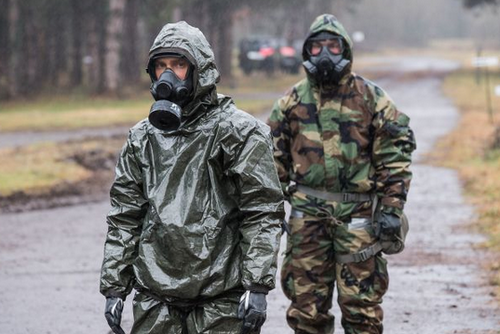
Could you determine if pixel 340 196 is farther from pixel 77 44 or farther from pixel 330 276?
pixel 77 44

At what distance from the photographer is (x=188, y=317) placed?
472 cm

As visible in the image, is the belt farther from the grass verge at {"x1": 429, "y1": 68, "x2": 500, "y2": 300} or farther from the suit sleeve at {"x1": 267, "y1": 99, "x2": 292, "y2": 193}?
the grass verge at {"x1": 429, "y1": 68, "x2": 500, "y2": 300}

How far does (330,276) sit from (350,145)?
0.76m

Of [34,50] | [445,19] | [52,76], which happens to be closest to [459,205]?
[34,50]

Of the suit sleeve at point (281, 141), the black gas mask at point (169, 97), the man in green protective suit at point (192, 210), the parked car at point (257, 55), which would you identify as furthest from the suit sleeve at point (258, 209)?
the parked car at point (257, 55)

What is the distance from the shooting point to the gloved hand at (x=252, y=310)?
4527mm

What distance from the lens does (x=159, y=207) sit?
4660 millimetres

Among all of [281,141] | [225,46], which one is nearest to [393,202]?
[281,141]

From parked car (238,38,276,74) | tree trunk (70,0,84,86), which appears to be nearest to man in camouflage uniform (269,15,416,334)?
tree trunk (70,0,84,86)

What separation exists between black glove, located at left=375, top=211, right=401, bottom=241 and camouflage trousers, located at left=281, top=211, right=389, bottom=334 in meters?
0.06

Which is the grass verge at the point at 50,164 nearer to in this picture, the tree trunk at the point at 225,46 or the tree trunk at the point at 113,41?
the tree trunk at the point at 113,41

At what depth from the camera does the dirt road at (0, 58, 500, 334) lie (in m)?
8.28

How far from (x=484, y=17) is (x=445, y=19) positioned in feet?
56.3

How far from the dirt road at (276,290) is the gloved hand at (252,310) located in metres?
3.36
